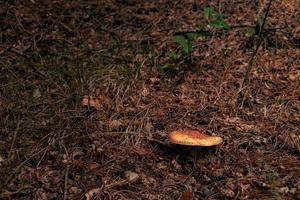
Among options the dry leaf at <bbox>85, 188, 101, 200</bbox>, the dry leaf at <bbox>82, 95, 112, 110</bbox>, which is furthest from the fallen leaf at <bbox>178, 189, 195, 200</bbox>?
the dry leaf at <bbox>82, 95, 112, 110</bbox>

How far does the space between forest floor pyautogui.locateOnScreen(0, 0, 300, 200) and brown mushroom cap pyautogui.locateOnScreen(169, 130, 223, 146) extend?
0.47 feet

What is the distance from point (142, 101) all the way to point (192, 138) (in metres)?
0.72

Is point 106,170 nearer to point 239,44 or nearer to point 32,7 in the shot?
point 239,44

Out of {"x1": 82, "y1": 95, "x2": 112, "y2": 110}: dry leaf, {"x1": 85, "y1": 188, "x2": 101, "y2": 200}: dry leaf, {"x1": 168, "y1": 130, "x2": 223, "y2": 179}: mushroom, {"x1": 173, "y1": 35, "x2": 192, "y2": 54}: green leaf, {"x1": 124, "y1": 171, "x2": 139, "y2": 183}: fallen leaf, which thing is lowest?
{"x1": 85, "y1": 188, "x2": 101, "y2": 200}: dry leaf

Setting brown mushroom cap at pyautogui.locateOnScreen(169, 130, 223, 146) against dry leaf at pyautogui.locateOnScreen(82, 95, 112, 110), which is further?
dry leaf at pyautogui.locateOnScreen(82, 95, 112, 110)

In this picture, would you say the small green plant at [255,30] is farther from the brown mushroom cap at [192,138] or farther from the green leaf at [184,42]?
the brown mushroom cap at [192,138]

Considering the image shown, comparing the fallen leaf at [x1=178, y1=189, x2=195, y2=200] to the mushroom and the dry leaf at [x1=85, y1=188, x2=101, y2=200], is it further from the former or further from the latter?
the dry leaf at [x1=85, y1=188, x2=101, y2=200]

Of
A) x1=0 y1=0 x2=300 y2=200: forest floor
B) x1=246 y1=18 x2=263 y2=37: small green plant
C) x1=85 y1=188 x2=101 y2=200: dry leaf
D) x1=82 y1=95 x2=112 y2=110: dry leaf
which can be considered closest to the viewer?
x1=85 y1=188 x2=101 y2=200: dry leaf

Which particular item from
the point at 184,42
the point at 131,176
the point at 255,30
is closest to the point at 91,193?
the point at 131,176

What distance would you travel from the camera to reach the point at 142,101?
3367 millimetres

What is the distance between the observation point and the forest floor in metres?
2.74

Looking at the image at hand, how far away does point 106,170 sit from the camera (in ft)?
9.18

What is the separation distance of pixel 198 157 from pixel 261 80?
100 cm

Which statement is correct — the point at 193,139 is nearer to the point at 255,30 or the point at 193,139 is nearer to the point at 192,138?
the point at 192,138
